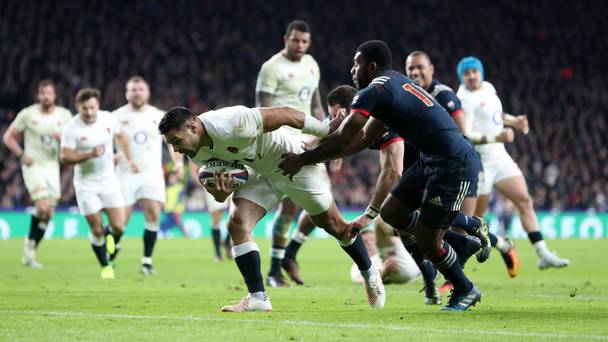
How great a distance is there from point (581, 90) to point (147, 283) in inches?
1070

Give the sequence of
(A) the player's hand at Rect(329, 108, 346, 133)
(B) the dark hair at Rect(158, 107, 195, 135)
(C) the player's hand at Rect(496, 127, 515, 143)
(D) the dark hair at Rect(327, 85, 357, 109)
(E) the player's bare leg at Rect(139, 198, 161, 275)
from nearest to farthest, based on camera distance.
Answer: (B) the dark hair at Rect(158, 107, 195, 135), (A) the player's hand at Rect(329, 108, 346, 133), (D) the dark hair at Rect(327, 85, 357, 109), (C) the player's hand at Rect(496, 127, 515, 143), (E) the player's bare leg at Rect(139, 198, 161, 275)

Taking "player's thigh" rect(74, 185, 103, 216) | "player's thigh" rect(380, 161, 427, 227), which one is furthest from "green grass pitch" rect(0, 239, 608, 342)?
"player's thigh" rect(74, 185, 103, 216)

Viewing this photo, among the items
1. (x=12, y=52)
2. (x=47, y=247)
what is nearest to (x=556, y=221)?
(x=47, y=247)

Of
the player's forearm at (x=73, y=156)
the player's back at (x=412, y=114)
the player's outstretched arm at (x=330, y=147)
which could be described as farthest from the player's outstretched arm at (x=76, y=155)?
the player's back at (x=412, y=114)

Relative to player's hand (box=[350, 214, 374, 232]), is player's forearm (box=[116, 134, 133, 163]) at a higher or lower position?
higher

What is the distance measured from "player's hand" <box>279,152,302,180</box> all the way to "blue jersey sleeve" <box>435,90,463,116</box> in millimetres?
2931

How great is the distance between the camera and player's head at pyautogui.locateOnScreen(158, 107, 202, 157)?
24.4ft

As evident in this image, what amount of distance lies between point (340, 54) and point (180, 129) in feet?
97.0

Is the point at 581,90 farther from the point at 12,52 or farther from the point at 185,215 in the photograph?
the point at 12,52

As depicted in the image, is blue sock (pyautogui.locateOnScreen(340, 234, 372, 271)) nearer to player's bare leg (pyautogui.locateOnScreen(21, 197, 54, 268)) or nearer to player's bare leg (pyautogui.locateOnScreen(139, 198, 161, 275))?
player's bare leg (pyautogui.locateOnScreen(139, 198, 161, 275))

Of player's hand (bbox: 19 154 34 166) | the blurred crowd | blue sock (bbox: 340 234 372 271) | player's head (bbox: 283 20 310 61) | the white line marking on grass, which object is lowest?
the white line marking on grass

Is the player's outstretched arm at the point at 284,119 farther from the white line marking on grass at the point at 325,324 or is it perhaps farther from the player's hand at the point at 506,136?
the player's hand at the point at 506,136

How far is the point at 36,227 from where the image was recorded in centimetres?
1591

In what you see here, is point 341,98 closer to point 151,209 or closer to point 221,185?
point 221,185
